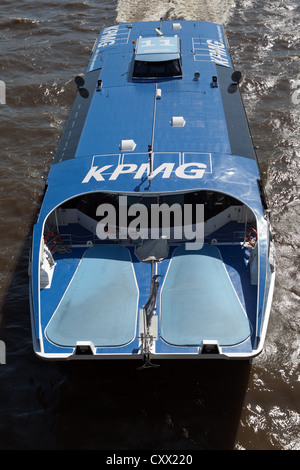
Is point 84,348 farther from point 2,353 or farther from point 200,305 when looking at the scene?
point 2,353

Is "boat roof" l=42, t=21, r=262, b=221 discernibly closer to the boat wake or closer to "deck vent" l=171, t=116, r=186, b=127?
"deck vent" l=171, t=116, r=186, b=127

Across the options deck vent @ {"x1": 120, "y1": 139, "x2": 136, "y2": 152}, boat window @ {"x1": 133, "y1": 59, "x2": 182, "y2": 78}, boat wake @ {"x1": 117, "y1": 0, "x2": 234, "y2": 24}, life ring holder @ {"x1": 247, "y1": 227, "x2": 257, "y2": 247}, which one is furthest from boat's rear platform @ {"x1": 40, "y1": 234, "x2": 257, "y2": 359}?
boat wake @ {"x1": 117, "y1": 0, "x2": 234, "y2": 24}

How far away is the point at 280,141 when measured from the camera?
790 inches

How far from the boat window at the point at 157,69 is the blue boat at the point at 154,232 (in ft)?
0.45

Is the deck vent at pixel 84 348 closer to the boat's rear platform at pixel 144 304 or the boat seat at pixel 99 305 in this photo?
the boat's rear platform at pixel 144 304

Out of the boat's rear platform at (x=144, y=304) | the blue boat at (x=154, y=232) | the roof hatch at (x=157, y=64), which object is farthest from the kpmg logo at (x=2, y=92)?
the boat's rear platform at (x=144, y=304)

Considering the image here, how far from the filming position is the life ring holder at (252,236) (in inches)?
492

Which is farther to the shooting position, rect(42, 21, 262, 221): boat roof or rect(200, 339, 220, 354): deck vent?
rect(42, 21, 262, 221): boat roof

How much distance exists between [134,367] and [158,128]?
6.91m

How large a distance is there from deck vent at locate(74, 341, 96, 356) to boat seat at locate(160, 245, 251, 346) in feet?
5.22

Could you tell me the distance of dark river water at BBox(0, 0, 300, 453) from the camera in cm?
1080

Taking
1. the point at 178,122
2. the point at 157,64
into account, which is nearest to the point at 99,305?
the point at 178,122
